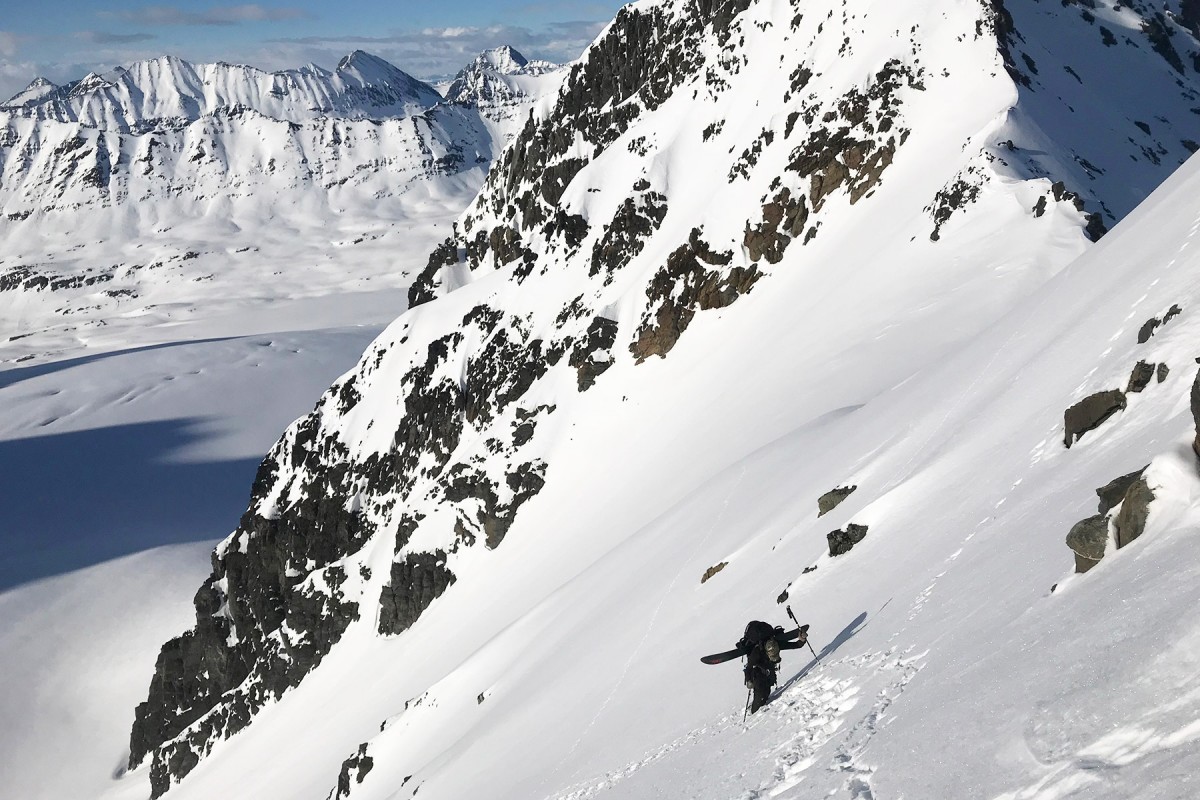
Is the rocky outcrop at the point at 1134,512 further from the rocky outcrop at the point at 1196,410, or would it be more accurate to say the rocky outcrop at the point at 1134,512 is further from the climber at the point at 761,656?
the climber at the point at 761,656

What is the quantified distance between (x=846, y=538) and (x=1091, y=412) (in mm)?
4163

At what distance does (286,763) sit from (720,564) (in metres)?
46.2

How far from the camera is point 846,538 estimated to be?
13.4 meters

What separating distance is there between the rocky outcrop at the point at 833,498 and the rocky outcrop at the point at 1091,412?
5.80 m

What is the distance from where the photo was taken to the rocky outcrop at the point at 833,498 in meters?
16.3

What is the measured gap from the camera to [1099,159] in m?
38.8

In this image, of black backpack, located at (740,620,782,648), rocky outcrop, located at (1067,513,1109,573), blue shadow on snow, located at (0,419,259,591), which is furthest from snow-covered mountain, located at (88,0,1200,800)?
blue shadow on snow, located at (0,419,259,591)

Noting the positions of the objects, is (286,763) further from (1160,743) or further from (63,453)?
(63,453)

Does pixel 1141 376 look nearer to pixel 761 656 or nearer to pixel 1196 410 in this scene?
pixel 1196 410

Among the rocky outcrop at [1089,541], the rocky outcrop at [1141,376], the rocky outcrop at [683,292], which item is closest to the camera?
the rocky outcrop at [1089,541]

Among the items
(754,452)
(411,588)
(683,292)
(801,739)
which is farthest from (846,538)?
(411,588)

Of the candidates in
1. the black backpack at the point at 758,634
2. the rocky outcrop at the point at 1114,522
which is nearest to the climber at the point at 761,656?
the black backpack at the point at 758,634

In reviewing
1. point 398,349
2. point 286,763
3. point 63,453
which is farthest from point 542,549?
point 63,453

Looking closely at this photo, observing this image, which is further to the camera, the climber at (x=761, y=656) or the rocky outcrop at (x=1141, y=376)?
the climber at (x=761, y=656)
